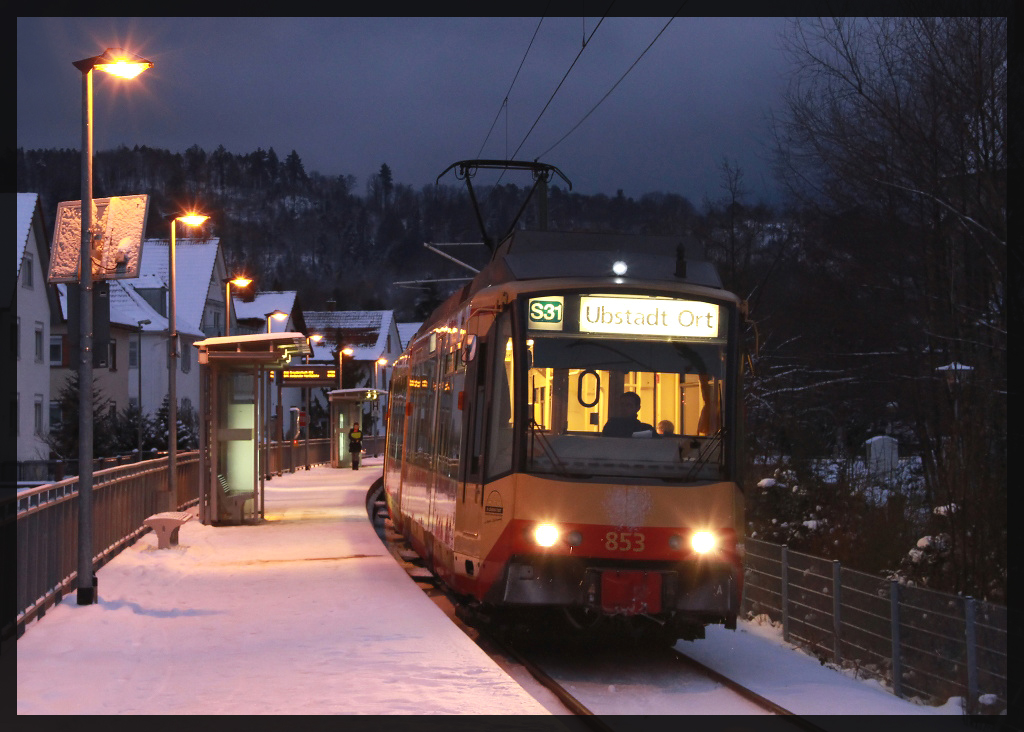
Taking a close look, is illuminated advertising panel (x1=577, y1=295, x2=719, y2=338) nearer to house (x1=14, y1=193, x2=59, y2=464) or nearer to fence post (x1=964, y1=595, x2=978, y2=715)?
fence post (x1=964, y1=595, x2=978, y2=715)

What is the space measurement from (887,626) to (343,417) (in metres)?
44.9

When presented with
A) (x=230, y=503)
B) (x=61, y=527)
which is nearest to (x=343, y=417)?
(x=230, y=503)

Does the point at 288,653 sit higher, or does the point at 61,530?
the point at 61,530

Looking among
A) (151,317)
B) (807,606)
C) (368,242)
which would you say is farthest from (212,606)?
(368,242)

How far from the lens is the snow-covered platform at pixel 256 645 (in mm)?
8500

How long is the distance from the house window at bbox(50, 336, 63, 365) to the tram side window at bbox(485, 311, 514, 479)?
51275 millimetres

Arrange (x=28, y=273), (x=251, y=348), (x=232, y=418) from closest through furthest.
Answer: (x=251, y=348), (x=232, y=418), (x=28, y=273)

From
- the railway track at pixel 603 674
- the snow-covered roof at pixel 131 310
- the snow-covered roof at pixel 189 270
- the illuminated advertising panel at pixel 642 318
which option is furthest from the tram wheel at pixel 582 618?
the snow-covered roof at pixel 189 270

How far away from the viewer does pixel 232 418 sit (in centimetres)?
2412

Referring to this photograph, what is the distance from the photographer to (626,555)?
35.9ft

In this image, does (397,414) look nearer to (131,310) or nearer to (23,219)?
(23,219)

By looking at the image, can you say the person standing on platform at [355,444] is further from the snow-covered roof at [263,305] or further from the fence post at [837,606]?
the fence post at [837,606]

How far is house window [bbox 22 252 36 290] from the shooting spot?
50.0 meters

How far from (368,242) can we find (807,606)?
145 m
